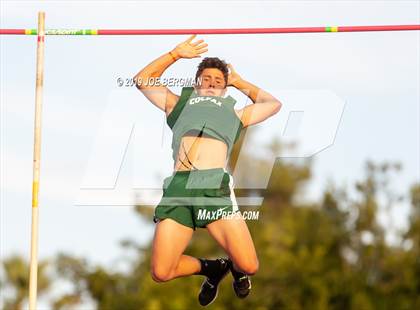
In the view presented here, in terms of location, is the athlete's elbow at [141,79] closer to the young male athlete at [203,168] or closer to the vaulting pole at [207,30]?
the young male athlete at [203,168]

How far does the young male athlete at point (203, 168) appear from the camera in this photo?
32.9 feet

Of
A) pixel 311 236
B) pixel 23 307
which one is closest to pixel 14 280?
pixel 23 307

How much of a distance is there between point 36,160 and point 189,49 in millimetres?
1711

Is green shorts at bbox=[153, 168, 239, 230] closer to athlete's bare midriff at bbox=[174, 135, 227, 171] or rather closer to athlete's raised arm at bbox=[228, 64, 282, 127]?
athlete's bare midriff at bbox=[174, 135, 227, 171]

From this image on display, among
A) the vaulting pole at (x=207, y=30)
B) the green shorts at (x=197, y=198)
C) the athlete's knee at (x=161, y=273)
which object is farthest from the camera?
the vaulting pole at (x=207, y=30)

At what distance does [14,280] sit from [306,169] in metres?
11.8

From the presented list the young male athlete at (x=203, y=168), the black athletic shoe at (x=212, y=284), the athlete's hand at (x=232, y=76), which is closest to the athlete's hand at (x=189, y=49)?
the young male athlete at (x=203, y=168)

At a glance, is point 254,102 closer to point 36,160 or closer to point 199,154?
point 199,154

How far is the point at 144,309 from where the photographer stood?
3781 cm

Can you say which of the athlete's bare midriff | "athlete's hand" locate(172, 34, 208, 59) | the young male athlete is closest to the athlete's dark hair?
the young male athlete

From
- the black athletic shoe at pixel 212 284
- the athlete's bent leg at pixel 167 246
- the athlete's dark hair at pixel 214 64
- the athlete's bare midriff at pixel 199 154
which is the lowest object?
the black athletic shoe at pixel 212 284

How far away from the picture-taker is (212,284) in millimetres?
10836

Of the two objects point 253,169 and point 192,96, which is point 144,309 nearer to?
point 253,169

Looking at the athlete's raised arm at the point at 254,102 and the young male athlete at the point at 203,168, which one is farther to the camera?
the athlete's raised arm at the point at 254,102
